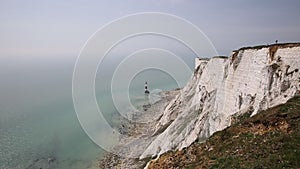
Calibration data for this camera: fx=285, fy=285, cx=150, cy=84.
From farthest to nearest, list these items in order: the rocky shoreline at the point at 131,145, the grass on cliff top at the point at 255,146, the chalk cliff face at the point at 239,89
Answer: the rocky shoreline at the point at 131,145 → the chalk cliff face at the point at 239,89 → the grass on cliff top at the point at 255,146

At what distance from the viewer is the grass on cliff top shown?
9938 mm

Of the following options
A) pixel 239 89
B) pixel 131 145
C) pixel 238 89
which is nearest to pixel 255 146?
pixel 239 89

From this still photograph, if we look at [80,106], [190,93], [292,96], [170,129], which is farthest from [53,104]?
[292,96]

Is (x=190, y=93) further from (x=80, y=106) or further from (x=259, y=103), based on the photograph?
(x=80, y=106)

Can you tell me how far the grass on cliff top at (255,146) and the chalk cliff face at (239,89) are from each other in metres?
2.84

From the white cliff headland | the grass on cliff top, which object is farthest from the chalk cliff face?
the grass on cliff top

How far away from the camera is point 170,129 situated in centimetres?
3012

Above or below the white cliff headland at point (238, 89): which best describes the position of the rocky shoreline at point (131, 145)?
below

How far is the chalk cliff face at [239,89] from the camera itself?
54.1 ft

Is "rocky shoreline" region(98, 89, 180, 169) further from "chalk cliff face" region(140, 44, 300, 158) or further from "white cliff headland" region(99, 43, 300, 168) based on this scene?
"chalk cliff face" region(140, 44, 300, 158)

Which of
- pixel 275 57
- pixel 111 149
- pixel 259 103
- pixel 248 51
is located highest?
pixel 248 51

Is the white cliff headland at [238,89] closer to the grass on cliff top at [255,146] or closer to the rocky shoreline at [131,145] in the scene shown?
the rocky shoreline at [131,145]

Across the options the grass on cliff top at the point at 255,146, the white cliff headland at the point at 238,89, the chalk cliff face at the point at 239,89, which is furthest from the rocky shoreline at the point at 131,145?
the grass on cliff top at the point at 255,146

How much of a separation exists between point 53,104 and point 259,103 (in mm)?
60594
